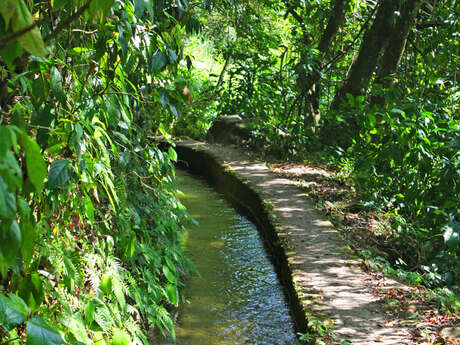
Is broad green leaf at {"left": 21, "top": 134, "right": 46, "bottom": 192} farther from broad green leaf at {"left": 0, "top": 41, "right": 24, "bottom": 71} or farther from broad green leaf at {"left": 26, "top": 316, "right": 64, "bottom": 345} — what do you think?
broad green leaf at {"left": 26, "top": 316, "right": 64, "bottom": 345}

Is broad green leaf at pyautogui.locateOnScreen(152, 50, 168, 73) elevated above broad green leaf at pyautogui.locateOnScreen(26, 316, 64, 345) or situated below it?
above

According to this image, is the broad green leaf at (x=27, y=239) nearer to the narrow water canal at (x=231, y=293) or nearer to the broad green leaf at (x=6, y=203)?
the broad green leaf at (x=6, y=203)

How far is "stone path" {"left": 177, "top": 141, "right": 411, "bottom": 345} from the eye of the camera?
358 centimetres

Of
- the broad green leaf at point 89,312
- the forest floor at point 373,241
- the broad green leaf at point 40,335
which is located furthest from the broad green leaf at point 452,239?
the broad green leaf at point 40,335

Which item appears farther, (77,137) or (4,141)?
(77,137)

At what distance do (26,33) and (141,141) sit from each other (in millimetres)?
2814

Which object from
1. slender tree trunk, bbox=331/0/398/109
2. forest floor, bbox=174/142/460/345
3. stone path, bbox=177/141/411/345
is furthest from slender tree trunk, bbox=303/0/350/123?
stone path, bbox=177/141/411/345

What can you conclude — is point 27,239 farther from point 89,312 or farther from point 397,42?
point 397,42

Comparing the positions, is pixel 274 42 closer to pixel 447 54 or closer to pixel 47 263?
pixel 447 54

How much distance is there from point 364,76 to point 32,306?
27.6ft

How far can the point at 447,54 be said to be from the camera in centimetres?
796

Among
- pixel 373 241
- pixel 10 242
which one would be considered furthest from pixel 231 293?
pixel 10 242

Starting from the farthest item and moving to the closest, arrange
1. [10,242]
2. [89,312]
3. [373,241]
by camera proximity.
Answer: [373,241]
[89,312]
[10,242]

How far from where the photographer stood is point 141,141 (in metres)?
3.81
